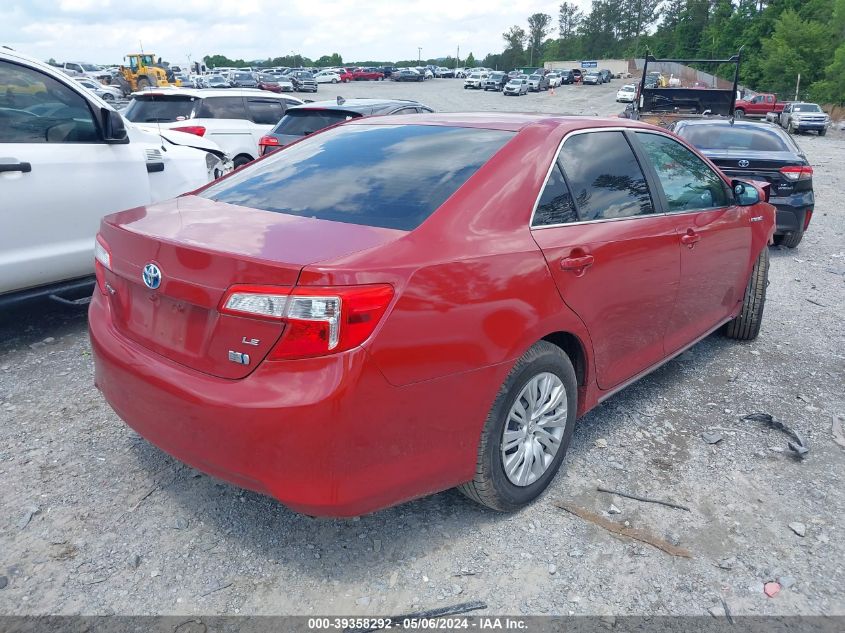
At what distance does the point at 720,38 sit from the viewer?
77.3m

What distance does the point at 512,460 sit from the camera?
2.93m

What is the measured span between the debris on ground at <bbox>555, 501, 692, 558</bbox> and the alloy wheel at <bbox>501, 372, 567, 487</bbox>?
0.73ft

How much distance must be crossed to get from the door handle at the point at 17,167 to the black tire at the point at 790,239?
26.4 feet

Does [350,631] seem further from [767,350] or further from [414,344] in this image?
[767,350]

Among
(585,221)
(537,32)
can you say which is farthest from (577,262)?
(537,32)

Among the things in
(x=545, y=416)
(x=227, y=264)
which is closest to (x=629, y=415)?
(x=545, y=416)

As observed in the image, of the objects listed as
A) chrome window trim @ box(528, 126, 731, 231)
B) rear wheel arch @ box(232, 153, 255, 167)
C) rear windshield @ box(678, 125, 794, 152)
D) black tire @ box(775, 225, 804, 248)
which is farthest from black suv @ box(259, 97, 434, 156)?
chrome window trim @ box(528, 126, 731, 231)

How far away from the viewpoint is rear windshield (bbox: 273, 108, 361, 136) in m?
9.06

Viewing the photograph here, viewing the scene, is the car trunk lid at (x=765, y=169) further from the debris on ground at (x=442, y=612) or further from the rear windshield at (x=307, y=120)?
the debris on ground at (x=442, y=612)

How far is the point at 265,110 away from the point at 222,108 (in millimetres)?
875

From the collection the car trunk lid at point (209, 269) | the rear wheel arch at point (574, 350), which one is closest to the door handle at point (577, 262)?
the rear wheel arch at point (574, 350)

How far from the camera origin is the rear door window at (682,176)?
12.7 ft

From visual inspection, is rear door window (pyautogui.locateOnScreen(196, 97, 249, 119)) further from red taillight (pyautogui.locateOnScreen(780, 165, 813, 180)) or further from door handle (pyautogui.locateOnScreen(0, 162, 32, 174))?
red taillight (pyautogui.locateOnScreen(780, 165, 813, 180))

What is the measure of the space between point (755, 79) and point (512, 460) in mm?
69449
